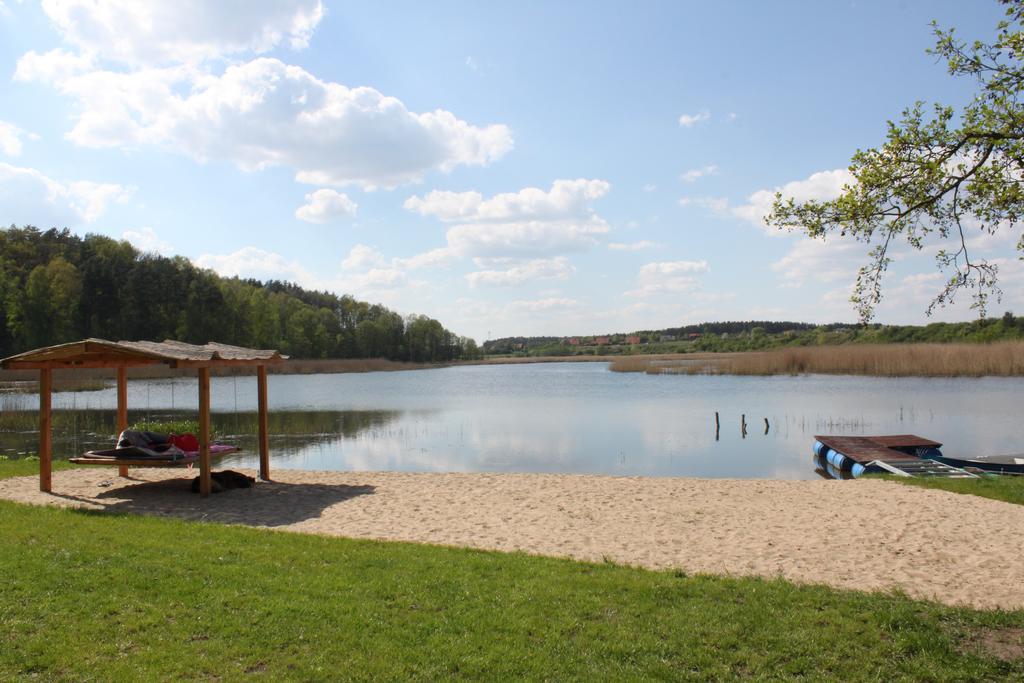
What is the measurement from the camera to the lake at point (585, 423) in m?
17.9

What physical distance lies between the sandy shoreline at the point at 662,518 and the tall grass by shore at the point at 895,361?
93.2ft

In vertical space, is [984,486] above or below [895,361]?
below

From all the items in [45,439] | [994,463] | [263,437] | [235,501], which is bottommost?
[994,463]

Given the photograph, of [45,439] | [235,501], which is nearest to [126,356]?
[45,439]

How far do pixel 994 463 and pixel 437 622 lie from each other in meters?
14.6

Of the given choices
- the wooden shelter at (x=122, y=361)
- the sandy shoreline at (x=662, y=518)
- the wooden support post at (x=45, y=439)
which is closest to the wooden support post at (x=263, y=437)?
the sandy shoreline at (x=662, y=518)

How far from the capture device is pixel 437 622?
4742mm

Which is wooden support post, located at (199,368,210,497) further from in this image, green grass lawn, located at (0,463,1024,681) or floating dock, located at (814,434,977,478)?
floating dock, located at (814,434,977,478)

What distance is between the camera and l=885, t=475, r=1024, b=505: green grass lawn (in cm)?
1040

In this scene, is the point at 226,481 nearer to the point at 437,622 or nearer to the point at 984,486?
the point at 437,622

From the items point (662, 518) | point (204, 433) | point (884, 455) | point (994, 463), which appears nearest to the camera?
point (662, 518)

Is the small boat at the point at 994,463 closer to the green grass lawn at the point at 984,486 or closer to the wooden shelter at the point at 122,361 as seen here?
the green grass lawn at the point at 984,486

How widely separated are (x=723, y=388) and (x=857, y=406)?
10.7 metres

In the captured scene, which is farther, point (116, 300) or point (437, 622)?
point (116, 300)
